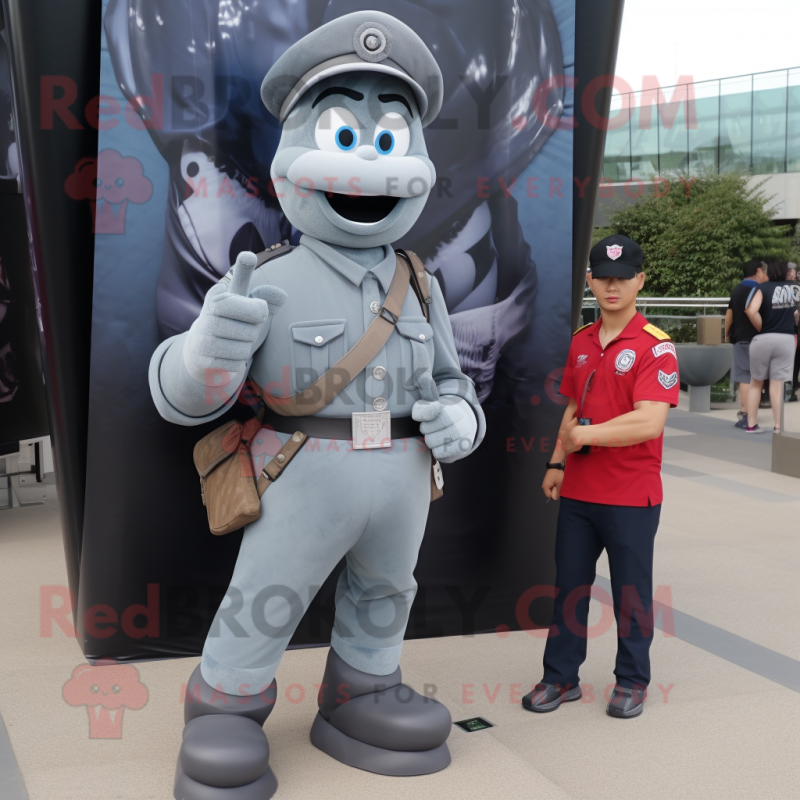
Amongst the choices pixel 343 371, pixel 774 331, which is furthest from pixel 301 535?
pixel 774 331

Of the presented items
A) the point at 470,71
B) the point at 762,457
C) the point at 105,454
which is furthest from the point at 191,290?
the point at 762,457

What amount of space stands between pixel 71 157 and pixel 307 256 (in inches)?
51.7

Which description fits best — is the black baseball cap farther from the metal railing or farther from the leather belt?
the metal railing

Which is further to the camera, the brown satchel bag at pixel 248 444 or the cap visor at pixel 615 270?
the cap visor at pixel 615 270

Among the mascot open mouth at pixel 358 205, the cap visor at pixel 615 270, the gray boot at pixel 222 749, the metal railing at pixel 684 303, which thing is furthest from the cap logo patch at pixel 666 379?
the metal railing at pixel 684 303

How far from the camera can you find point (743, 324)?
9578 millimetres

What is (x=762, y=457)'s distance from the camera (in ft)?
27.3

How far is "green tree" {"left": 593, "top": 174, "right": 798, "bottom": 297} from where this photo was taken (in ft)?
→ 83.3

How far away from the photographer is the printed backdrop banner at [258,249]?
3582 millimetres

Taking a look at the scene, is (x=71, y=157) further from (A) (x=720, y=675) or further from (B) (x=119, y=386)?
(A) (x=720, y=675)

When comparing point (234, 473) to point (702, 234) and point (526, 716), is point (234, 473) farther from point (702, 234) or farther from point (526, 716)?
point (702, 234)

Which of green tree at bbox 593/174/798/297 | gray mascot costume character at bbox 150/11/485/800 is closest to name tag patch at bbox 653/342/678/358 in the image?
gray mascot costume character at bbox 150/11/485/800

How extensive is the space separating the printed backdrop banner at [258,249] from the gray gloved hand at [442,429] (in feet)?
3.80

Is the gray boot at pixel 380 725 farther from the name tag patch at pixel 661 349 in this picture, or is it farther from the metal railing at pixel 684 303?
the metal railing at pixel 684 303
